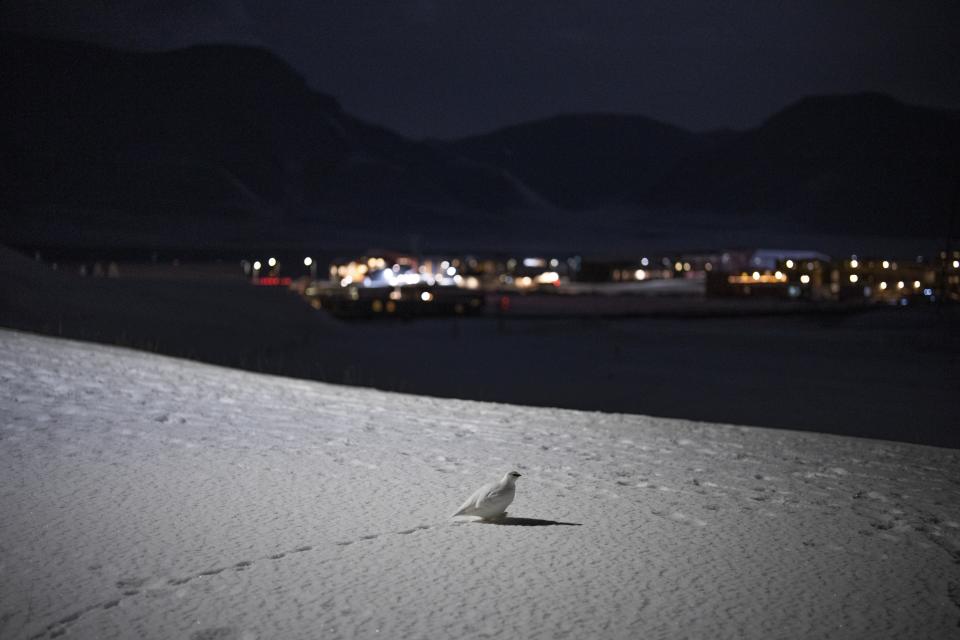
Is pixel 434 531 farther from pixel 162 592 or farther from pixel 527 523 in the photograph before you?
pixel 162 592

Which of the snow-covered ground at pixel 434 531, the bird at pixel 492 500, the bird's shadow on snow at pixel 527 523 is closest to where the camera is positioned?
the snow-covered ground at pixel 434 531

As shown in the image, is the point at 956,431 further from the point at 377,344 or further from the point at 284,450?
the point at 377,344

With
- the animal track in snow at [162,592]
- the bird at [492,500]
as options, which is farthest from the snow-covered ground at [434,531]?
the bird at [492,500]

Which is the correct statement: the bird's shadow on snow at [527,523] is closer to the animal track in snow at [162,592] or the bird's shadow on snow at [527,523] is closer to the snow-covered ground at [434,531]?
the snow-covered ground at [434,531]

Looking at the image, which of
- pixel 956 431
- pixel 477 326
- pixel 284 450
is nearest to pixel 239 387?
pixel 284 450

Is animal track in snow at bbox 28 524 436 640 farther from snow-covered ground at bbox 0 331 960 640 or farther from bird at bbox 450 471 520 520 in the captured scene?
bird at bbox 450 471 520 520

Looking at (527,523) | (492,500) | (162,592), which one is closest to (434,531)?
(492,500)
